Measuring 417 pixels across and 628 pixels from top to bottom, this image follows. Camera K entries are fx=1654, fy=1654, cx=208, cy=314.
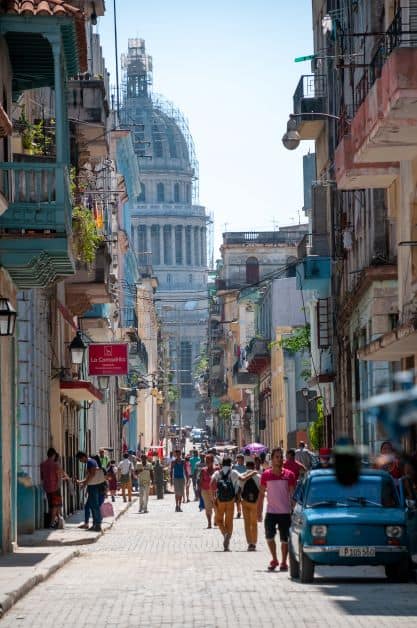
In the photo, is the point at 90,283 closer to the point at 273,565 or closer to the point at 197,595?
the point at 273,565

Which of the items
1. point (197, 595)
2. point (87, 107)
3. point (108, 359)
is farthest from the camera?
point (108, 359)

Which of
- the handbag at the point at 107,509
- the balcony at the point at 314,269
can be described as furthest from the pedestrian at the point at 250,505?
the balcony at the point at 314,269

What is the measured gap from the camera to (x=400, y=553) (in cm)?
1662

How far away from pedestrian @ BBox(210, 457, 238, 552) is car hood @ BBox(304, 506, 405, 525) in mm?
6632

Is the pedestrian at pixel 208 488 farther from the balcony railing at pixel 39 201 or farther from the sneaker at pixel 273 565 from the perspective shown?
the balcony railing at pixel 39 201

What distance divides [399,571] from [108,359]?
22168mm

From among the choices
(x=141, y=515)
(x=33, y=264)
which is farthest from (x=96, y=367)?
(x=33, y=264)

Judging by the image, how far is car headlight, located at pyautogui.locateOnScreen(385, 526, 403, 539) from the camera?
16.6 m

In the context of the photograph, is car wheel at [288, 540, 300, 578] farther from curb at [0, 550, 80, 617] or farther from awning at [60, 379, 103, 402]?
awning at [60, 379, 103, 402]

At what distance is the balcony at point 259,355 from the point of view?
241 ft

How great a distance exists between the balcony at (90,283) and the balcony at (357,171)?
9148mm

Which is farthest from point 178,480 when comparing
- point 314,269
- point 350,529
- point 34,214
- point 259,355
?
point 259,355

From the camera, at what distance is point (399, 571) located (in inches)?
671

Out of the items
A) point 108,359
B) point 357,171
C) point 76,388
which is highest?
point 357,171
